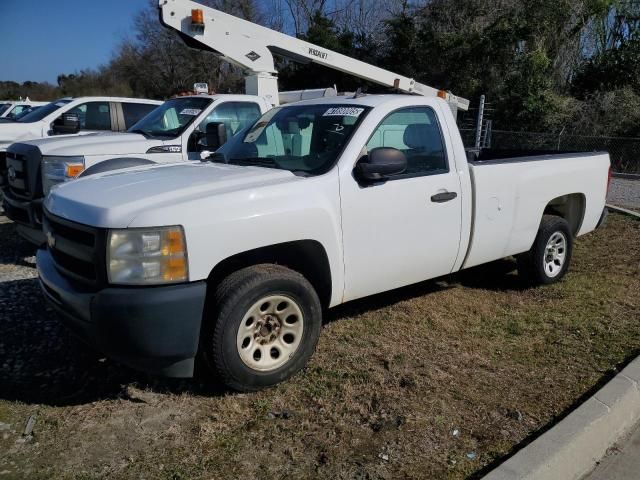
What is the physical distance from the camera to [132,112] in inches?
393

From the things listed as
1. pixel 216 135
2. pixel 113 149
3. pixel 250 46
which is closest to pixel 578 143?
pixel 250 46

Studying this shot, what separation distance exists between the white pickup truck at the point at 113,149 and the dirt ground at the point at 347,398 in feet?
4.22

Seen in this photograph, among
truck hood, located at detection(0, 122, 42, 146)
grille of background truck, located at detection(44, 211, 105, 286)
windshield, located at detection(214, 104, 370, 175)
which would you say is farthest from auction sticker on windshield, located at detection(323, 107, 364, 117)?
truck hood, located at detection(0, 122, 42, 146)

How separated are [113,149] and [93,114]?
13.4ft

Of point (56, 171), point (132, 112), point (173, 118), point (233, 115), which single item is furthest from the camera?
point (132, 112)

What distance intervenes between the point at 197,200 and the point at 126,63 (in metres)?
45.9

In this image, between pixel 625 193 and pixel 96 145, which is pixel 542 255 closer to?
pixel 96 145

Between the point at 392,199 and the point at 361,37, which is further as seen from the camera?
the point at 361,37

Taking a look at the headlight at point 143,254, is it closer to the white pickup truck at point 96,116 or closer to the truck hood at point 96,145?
the truck hood at point 96,145

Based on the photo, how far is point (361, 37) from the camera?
27531 mm

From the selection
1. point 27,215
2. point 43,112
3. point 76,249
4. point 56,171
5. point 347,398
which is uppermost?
point 43,112

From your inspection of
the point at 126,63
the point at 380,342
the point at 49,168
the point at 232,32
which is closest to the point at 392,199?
the point at 380,342

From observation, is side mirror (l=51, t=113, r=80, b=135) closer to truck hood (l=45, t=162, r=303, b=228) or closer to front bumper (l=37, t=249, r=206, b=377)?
truck hood (l=45, t=162, r=303, b=228)

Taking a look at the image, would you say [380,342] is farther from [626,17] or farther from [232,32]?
[626,17]
